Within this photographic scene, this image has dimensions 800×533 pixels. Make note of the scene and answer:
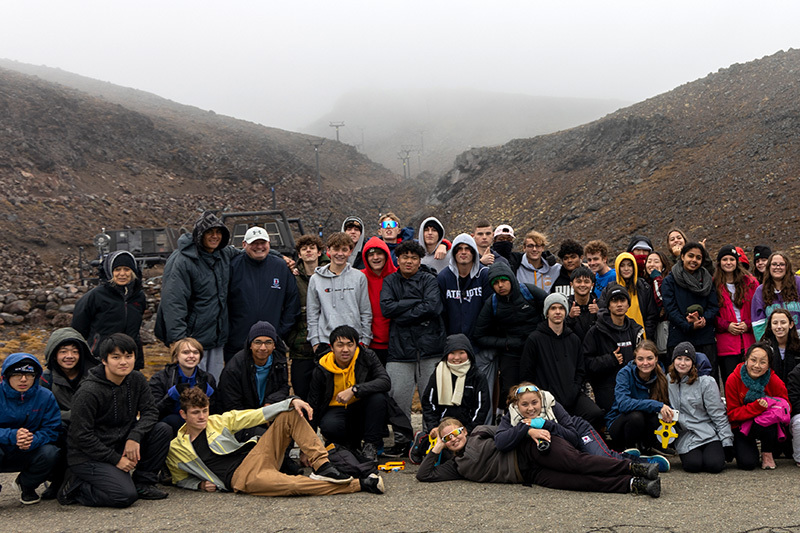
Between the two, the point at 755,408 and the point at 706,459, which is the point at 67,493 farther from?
the point at 755,408

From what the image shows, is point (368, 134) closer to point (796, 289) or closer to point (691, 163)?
point (691, 163)

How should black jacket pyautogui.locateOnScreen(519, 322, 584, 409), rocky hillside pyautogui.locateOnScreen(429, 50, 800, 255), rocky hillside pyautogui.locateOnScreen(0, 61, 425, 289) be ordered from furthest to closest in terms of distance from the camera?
1. rocky hillside pyautogui.locateOnScreen(0, 61, 425, 289)
2. rocky hillside pyautogui.locateOnScreen(429, 50, 800, 255)
3. black jacket pyautogui.locateOnScreen(519, 322, 584, 409)

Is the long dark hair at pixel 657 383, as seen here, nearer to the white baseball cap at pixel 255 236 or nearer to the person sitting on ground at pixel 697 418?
the person sitting on ground at pixel 697 418

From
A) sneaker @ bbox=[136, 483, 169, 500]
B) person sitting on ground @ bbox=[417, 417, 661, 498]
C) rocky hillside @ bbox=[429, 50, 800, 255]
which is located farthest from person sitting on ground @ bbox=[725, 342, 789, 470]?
rocky hillside @ bbox=[429, 50, 800, 255]

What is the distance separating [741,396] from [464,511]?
293cm

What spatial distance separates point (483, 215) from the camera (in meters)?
42.5

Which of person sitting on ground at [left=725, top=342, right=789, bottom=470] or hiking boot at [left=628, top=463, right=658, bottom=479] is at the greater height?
person sitting on ground at [left=725, top=342, right=789, bottom=470]

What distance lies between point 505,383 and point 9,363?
4338 millimetres

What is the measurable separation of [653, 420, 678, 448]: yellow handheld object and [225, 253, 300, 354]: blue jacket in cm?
367

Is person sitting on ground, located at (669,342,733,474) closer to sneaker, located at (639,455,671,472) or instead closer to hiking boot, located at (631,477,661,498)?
sneaker, located at (639,455,671,472)

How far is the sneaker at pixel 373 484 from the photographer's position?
5125 millimetres

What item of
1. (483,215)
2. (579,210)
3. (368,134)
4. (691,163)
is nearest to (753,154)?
(691,163)

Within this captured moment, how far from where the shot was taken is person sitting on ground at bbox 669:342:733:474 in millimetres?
5648

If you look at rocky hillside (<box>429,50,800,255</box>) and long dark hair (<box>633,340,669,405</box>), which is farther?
rocky hillside (<box>429,50,800,255</box>)
